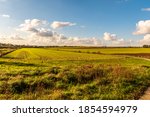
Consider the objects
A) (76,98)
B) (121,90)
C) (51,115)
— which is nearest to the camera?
(51,115)

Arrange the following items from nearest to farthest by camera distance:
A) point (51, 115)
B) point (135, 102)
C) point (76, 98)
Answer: point (51, 115) → point (135, 102) → point (76, 98)

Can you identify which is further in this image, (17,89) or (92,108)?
(17,89)

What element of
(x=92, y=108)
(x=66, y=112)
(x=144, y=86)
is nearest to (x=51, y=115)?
(x=66, y=112)

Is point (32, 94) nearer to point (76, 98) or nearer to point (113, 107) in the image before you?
point (76, 98)

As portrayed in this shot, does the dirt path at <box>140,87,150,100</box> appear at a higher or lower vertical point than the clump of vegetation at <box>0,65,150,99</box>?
lower

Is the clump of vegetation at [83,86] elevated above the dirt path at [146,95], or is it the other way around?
the clump of vegetation at [83,86]

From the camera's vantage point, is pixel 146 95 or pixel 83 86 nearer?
pixel 146 95

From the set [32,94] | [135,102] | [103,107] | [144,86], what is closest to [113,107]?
[103,107]

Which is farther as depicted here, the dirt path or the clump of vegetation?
the clump of vegetation

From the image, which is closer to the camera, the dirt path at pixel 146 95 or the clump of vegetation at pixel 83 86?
the dirt path at pixel 146 95

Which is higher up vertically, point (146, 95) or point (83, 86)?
point (83, 86)

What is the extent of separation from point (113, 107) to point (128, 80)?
6.21 m

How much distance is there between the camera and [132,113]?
31.0 feet

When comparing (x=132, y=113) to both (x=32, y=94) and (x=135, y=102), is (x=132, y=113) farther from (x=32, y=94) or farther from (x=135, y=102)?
(x=32, y=94)
